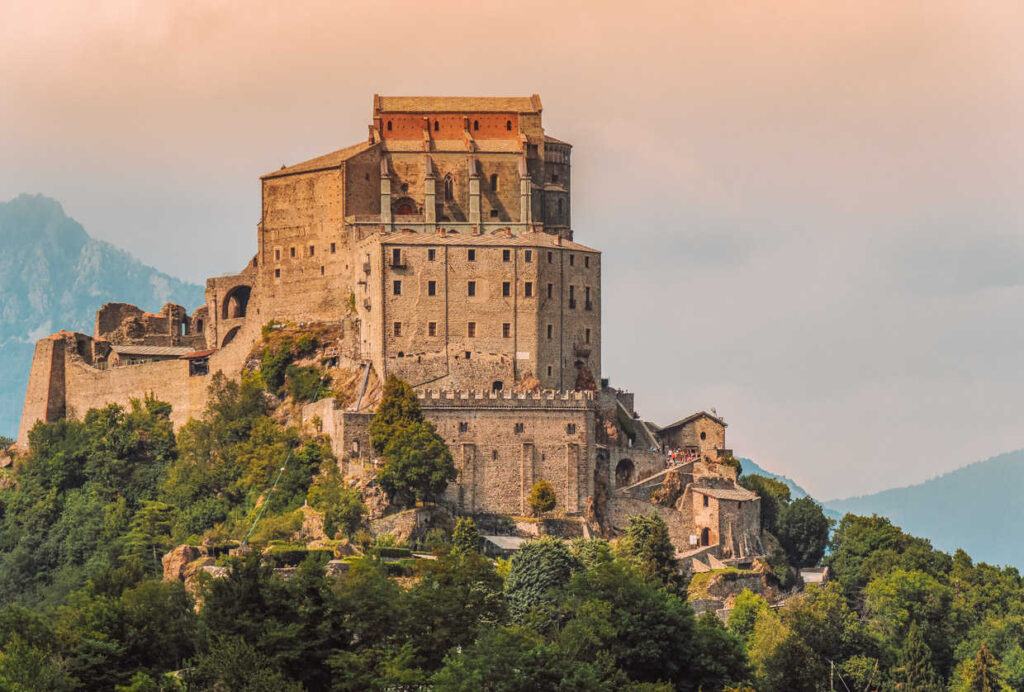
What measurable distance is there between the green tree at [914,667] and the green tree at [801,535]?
1249 centimetres

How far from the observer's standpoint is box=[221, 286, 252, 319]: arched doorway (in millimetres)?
107812

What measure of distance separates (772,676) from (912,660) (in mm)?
9700

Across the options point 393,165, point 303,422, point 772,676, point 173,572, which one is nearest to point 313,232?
point 393,165

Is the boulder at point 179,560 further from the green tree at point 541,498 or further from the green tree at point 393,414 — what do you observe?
the green tree at point 541,498

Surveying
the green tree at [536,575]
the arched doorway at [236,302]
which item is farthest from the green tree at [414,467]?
the arched doorway at [236,302]

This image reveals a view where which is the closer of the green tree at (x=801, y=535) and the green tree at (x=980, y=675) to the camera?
the green tree at (x=980, y=675)

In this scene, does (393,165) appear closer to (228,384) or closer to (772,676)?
(228,384)

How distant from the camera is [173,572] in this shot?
281ft

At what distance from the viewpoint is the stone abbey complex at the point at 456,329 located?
90.6m

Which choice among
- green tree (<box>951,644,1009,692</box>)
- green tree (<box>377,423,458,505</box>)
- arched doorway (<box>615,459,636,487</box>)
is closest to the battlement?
green tree (<box>377,423,458,505</box>)

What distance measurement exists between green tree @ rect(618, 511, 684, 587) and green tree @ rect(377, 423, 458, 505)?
828cm

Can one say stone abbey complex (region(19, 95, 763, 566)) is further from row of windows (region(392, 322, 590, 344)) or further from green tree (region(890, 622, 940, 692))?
green tree (region(890, 622, 940, 692))

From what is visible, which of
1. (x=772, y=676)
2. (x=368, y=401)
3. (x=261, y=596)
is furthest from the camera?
(x=368, y=401)

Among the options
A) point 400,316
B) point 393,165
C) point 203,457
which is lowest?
point 203,457
